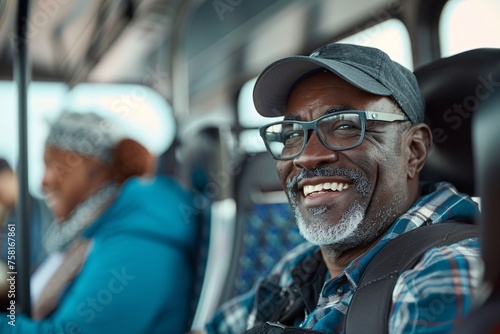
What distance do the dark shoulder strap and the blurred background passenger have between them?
1.16 meters

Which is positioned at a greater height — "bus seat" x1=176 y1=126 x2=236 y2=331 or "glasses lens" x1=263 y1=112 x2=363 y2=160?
"glasses lens" x1=263 y1=112 x2=363 y2=160

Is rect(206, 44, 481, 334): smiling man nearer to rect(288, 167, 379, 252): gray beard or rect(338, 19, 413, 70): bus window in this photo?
rect(288, 167, 379, 252): gray beard

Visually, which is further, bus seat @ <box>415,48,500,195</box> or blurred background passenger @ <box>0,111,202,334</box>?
blurred background passenger @ <box>0,111,202,334</box>

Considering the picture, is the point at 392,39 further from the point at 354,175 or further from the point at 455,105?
the point at 354,175

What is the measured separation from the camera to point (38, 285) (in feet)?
8.10

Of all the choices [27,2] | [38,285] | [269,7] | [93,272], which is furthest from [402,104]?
[269,7]

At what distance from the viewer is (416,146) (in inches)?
53.7

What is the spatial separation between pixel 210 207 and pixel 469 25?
1098 mm

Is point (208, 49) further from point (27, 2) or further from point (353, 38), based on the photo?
point (27, 2)

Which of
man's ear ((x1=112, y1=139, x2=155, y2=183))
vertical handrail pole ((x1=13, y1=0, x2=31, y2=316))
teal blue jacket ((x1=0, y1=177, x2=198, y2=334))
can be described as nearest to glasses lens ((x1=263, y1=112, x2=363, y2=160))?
vertical handrail pole ((x1=13, y1=0, x2=31, y2=316))

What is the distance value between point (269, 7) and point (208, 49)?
117 centimetres

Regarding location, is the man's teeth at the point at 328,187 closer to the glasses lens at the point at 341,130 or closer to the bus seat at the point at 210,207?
the glasses lens at the point at 341,130

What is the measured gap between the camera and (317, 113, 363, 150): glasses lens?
1.28m

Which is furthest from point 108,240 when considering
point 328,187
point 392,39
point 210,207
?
point 392,39
